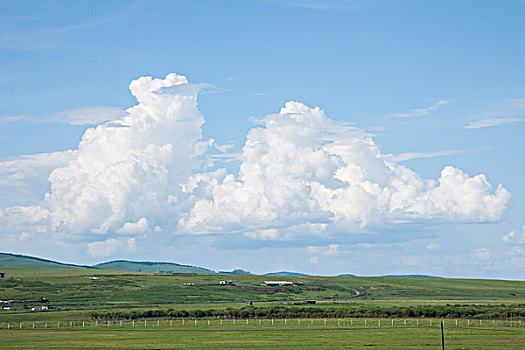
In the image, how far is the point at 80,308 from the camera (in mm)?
172125

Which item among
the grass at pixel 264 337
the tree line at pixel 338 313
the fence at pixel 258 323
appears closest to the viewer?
the grass at pixel 264 337

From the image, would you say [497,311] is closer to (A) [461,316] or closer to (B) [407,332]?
(A) [461,316]

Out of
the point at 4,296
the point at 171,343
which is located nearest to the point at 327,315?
the point at 171,343

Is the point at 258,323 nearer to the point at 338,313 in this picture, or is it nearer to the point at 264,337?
the point at 338,313

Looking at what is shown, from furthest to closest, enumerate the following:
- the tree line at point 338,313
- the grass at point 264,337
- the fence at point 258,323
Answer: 1. the tree line at point 338,313
2. the fence at point 258,323
3. the grass at point 264,337

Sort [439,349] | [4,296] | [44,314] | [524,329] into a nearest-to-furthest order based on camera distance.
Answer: [439,349]
[524,329]
[44,314]
[4,296]

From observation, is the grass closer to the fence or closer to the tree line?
the fence

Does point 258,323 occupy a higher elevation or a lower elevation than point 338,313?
lower

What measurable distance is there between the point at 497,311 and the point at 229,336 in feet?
210

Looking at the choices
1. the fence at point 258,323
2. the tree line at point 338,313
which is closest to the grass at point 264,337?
the fence at point 258,323

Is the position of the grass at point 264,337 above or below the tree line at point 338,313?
below

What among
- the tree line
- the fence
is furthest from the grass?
the tree line

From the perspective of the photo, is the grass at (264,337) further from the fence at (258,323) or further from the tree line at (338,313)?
the tree line at (338,313)

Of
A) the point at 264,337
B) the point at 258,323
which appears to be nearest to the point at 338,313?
the point at 258,323
